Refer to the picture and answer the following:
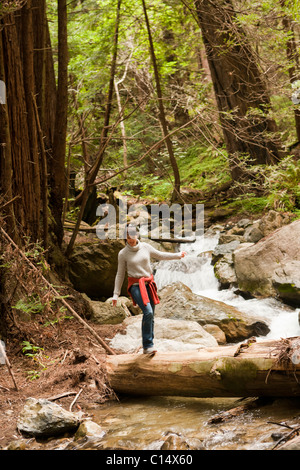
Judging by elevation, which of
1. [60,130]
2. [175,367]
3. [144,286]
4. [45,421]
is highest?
[60,130]

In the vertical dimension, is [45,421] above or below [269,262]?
below

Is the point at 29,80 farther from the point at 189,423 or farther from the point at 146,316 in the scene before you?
the point at 189,423

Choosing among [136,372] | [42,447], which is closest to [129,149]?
[136,372]

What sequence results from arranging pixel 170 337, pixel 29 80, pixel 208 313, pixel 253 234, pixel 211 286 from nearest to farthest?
1. pixel 170 337
2. pixel 29 80
3. pixel 208 313
4. pixel 211 286
5. pixel 253 234

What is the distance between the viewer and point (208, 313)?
8.35 metres

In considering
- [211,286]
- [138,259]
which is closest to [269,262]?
[211,286]

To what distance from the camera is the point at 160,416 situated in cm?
463

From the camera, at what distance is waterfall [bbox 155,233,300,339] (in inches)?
325

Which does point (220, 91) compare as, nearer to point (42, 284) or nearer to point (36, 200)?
point (36, 200)

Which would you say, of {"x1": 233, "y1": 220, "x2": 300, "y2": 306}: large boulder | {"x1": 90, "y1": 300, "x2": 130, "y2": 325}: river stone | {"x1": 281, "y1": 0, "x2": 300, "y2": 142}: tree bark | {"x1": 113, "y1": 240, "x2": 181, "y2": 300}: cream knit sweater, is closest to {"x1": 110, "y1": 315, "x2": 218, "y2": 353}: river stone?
{"x1": 90, "y1": 300, "x2": 130, "y2": 325}: river stone

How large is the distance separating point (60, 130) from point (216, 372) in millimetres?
6046

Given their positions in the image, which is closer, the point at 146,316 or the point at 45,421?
the point at 45,421

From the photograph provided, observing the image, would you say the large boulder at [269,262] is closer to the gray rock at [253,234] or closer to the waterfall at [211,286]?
the waterfall at [211,286]

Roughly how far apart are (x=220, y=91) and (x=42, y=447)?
1257 cm
